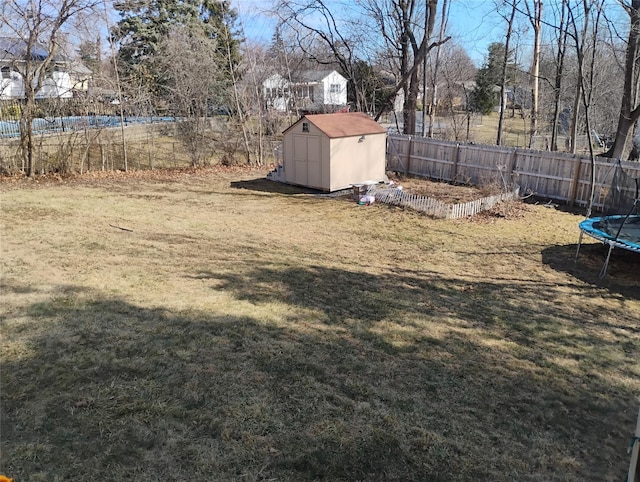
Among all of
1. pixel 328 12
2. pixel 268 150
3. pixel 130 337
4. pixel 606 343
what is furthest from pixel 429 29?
pixel 130 337

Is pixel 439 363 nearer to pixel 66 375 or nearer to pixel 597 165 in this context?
pixel 66 375

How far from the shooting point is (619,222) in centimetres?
973

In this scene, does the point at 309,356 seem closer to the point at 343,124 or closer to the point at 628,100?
the point at 343,124

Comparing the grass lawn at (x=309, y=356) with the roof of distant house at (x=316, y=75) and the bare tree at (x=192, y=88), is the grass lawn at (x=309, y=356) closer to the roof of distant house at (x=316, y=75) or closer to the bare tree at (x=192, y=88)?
the bare tree at (x=192, y=88)

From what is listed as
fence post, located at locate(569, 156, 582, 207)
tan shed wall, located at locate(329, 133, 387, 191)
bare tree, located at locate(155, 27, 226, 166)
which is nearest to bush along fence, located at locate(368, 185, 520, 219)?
tan shed wall, located at locate(329, 133, 387, 191)

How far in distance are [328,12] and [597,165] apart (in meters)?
15.5

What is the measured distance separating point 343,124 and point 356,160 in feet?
4.26

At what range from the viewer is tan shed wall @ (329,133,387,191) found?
49.8 ft

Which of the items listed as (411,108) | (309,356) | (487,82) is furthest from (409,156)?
(487,82)

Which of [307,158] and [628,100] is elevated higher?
[628,100]

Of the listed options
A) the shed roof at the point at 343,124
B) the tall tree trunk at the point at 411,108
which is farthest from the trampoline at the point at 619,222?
the tall tree trunk at the point at 411,108

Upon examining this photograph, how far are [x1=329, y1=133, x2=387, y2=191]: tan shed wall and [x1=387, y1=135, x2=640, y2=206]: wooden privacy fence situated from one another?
2557 mm

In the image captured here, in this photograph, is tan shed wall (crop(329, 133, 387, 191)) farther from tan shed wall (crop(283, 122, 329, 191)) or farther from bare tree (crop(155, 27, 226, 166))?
bare tree (crop(155, 27, 226, 166))

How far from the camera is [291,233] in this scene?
10.7 m
